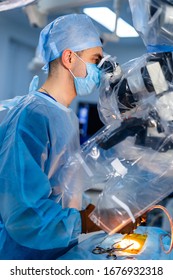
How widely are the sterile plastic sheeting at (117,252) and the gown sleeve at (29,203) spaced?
105 mm

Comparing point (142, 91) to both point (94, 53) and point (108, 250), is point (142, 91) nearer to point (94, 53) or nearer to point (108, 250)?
point (94, 53)

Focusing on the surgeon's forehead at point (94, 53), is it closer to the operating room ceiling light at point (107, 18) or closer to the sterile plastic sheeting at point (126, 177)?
the sterile plastic sheeting at point (126, 177)

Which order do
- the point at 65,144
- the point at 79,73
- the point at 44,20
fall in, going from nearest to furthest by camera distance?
the point at 65,144 → the point at 79,73 → the point at 44,20

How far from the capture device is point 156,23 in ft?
3.31

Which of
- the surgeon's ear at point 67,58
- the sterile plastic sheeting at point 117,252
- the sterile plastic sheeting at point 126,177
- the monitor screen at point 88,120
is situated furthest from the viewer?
the monitor screen at point 88,120

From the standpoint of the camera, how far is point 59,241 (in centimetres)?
104

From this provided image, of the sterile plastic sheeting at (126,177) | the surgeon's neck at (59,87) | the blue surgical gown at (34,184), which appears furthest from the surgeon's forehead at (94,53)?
the sterile plastic sheeting at (126,177)

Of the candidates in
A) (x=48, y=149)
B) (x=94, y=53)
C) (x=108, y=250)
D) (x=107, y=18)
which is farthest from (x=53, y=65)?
(x=107, y=18)

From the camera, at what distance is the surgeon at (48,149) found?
1027mm

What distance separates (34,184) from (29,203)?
6 cm

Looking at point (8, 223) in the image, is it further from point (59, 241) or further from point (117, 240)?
point (117, 240)

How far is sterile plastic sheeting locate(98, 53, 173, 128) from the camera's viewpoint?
98 cm
